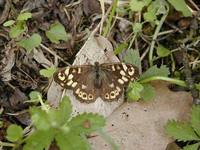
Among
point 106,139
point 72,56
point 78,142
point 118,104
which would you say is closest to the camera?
point 78,142

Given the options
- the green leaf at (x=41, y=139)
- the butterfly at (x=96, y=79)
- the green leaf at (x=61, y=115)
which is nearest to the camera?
the green leaf at (x=61, y=115)

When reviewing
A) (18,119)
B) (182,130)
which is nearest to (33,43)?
(18,119)

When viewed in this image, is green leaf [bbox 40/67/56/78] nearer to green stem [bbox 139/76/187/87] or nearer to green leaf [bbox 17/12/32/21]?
green leaf [bbox 17/12/32/21]

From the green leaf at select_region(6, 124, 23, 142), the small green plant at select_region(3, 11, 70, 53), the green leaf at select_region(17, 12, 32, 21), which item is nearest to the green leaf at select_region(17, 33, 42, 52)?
the small green plant at select_region(3, 11, 70, 53)

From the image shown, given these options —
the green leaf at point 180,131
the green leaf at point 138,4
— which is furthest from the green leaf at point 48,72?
the green leaf at point 180,131

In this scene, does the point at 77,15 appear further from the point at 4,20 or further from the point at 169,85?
the point at 169,85

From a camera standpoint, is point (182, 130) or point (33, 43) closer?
point (182, 130)

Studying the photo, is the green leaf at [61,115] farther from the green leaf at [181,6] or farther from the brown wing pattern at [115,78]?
the green leaf at [181,6]
